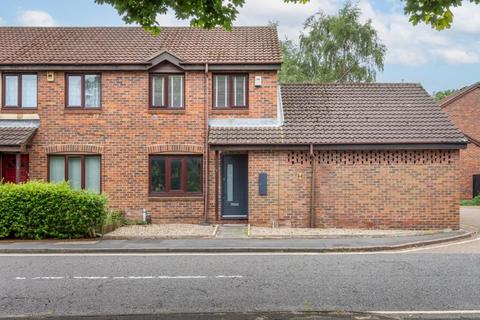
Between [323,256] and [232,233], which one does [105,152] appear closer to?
[232,233]

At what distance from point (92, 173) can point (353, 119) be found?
8.73m

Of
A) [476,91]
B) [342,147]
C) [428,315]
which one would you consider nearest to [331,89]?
[342,147]

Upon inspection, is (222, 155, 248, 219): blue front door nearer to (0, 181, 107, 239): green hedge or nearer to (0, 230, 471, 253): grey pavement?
(0, 230, 471, 253): grey pavement

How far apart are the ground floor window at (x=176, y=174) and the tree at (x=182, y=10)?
9934 mm

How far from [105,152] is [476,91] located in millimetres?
26845

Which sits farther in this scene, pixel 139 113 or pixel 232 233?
pixel 139 113

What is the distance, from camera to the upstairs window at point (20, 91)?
59.1 feet

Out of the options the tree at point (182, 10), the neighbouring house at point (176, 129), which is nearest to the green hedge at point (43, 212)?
the neighbouring house at point (176, 129)

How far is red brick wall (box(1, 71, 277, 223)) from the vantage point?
17.8 metres

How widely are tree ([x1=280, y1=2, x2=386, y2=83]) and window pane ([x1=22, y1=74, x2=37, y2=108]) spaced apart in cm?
2224

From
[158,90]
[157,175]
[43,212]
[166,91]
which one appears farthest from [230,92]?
[43,212]

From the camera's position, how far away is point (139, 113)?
17906 millimetres

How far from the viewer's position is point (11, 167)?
18.1 m

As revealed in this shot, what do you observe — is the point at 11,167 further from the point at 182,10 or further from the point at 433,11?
the point at 433,11
